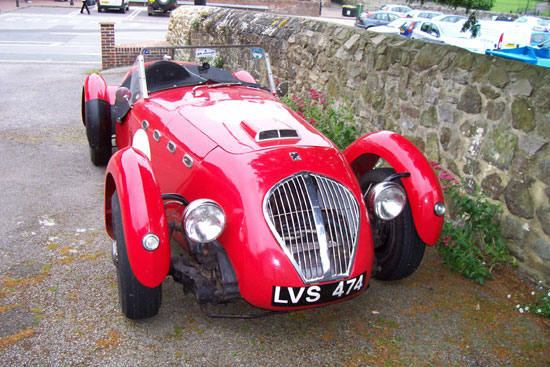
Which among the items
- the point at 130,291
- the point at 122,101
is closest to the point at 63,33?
the point at 122,101

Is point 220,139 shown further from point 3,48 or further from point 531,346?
point 3,48

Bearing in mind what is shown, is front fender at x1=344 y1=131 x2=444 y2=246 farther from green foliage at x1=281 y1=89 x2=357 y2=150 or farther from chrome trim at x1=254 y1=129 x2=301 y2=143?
green foliage at x1=281 y1=89 x2=357 y2=150

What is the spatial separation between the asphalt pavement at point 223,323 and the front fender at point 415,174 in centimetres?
61

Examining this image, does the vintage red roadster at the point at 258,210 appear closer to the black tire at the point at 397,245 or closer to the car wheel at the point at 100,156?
the black tire at the point at 397,245

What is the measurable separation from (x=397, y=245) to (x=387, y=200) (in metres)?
0.44

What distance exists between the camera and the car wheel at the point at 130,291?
10.5 feet

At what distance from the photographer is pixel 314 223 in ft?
10.5

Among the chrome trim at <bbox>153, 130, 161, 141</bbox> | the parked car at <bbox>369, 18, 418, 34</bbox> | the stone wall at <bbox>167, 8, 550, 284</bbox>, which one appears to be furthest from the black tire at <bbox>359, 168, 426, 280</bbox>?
the parked car at <bbox>369, 18, 418, 34</bbox>

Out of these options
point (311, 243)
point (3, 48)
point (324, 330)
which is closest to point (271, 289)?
point (311, 243)

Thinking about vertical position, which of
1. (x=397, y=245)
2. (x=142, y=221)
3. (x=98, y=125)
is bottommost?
(x=397, y=245)

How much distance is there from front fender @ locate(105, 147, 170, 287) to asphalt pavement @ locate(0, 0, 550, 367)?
1.73ft

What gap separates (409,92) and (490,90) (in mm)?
1079

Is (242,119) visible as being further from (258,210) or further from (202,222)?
(202,222)

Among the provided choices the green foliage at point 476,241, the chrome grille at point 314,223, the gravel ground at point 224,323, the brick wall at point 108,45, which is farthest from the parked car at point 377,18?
the chrome grille at point 314,223
